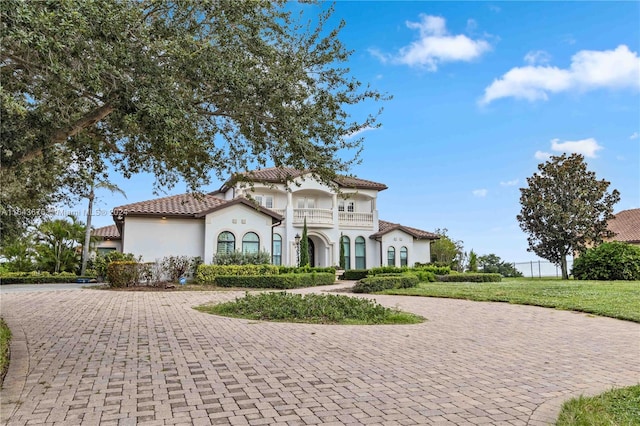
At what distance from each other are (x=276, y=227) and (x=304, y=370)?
28.0 m

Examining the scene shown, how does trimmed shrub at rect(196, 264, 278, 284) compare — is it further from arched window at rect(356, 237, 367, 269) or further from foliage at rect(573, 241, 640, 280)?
foliage at rect(573, 241, 640, 280)

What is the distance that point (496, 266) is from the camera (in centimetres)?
3909

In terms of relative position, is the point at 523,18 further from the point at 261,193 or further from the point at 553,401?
the point at 261,193

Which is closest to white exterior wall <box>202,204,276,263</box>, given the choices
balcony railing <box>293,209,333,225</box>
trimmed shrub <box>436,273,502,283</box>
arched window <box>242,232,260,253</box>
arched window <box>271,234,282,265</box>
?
arched window <box>242,232,260,253</box>

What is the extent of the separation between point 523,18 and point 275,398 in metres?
11.7

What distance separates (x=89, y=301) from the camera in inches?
547

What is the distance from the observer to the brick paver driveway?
397 centimetres

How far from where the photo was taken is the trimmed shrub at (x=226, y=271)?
21.9 m

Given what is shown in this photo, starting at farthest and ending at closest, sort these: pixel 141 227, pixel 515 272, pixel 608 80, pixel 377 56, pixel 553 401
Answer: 1. pixel 515 272
2. pixel 141 227
3. pixel 608 80
4. pixel 377 56
5. pixel 553 401

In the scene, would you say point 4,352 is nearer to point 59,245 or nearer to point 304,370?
point 304,370

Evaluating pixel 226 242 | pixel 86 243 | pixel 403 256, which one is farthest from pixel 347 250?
pixel 86 243

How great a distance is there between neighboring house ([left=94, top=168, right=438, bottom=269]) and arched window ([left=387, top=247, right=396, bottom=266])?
8 centimetres

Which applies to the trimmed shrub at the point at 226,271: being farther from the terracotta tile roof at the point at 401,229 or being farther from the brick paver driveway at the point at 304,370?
the terracotta tile roof at the point at 401,229

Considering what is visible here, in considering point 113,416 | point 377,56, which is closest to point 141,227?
point 377,56
